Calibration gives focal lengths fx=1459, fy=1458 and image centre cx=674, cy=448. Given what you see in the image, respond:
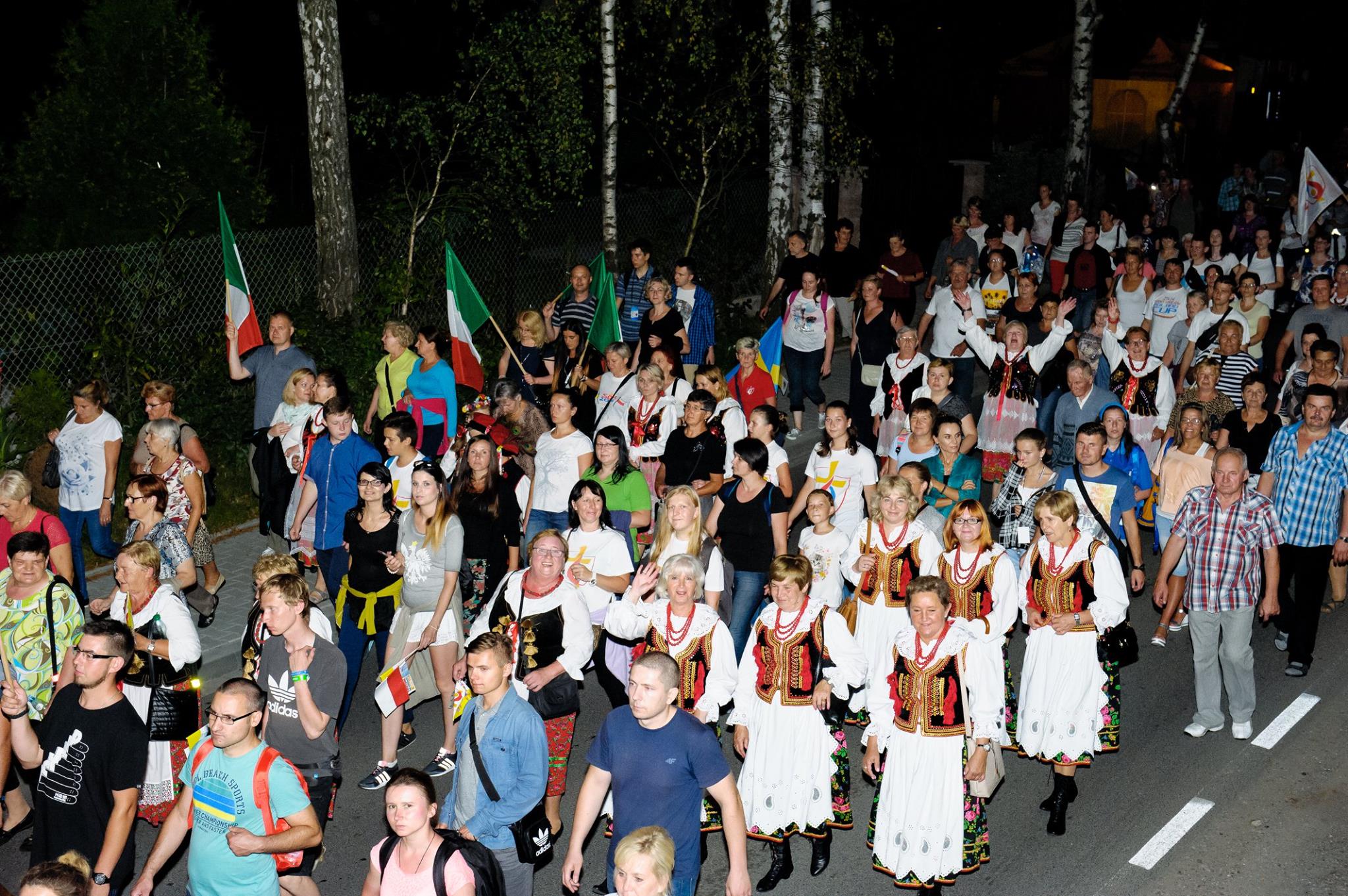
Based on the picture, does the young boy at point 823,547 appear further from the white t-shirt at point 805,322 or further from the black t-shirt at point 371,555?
the white t-shirt at point 805,322


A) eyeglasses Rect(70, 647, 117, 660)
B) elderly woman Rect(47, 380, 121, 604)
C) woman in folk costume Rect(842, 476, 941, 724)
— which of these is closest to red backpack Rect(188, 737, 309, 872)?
eyeglasses Rect(70, 647, 117, 660)

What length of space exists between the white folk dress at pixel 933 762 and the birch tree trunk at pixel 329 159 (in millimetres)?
9604

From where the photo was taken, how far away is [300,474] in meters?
9.96

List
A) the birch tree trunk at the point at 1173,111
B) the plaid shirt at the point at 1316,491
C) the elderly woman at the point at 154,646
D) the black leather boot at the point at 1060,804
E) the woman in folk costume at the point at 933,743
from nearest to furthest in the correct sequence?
the woman in folk costume at the point at 933,743
the elderly woman at the point at 154,646
the black leather boot at the point at 1060,804
the plaid shirt at the point at 1316,491
the birch tree trunk at the point at 1173,111

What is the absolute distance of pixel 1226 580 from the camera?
28.2 feet

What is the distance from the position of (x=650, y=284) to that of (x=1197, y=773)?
6647mm

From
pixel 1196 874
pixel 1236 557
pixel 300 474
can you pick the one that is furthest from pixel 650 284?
pixel 1196 874

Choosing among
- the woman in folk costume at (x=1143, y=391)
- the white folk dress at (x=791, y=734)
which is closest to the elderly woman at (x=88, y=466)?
the white folk dress at (x=791, y=734)

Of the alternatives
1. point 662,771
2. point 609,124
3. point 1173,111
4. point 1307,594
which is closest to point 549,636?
point 662,771

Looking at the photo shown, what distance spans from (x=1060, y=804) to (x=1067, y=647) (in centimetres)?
83

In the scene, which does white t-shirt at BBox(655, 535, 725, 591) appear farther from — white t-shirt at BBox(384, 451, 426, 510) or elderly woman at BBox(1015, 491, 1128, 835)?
white t-shirt at BBox(384, 451, 426, 510)

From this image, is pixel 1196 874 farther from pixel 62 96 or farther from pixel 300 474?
pixel 62 96

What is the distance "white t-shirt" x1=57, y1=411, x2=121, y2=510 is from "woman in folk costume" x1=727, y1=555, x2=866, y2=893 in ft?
17.1

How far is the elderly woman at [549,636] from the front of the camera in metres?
7.18
